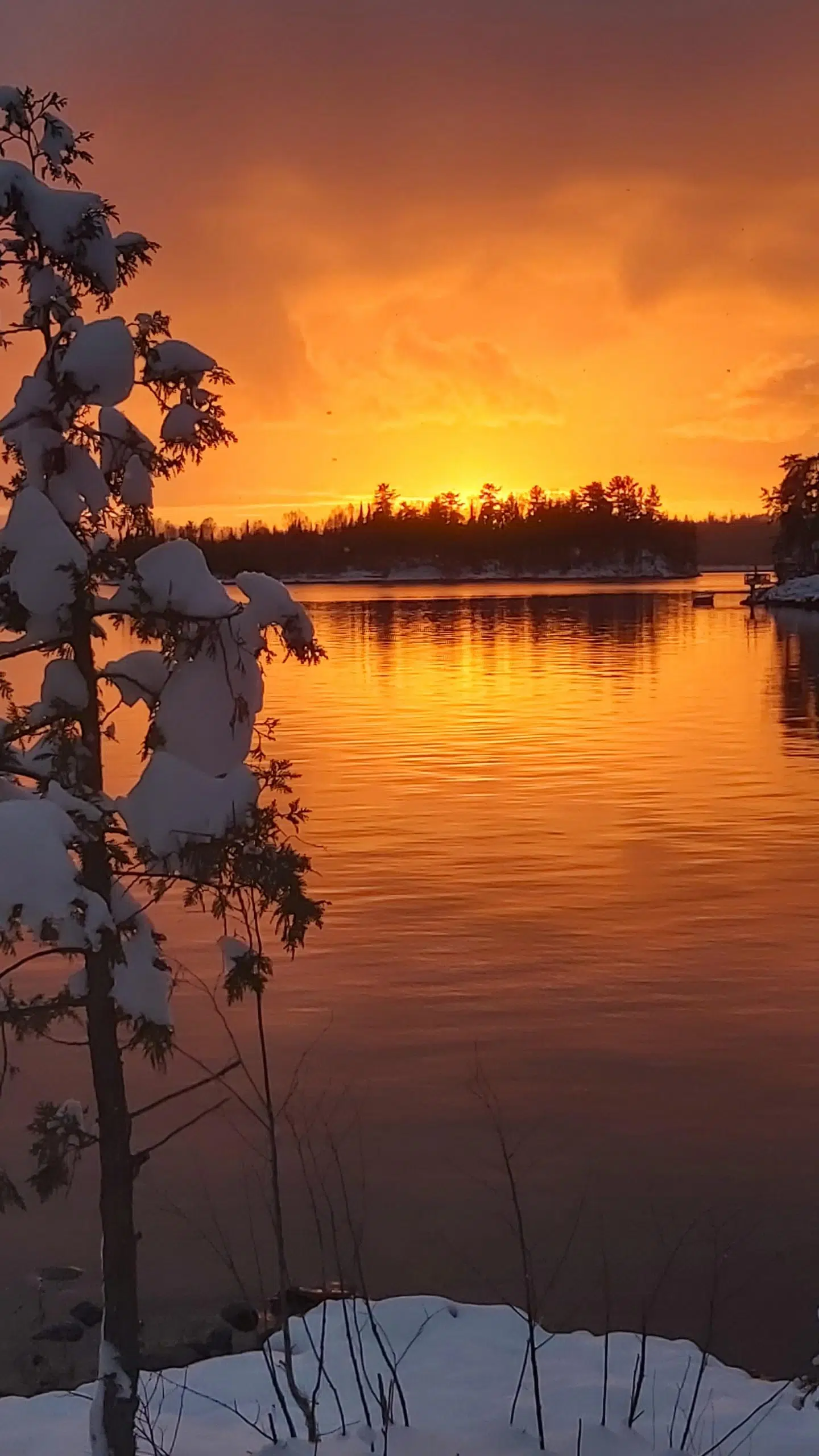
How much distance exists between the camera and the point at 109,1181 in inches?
170

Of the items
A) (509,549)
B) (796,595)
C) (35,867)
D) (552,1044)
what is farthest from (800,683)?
(509,549)

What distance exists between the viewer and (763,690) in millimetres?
36031

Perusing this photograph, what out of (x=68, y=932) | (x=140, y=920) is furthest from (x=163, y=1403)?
(x=68, y=932)

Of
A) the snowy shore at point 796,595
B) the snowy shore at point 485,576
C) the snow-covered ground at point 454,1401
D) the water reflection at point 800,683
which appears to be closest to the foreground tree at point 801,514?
the snowy shore at point 796,595

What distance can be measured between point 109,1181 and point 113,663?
1.81 m

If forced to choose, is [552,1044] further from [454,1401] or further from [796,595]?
[796,595]

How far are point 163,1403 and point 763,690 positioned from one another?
108 ft

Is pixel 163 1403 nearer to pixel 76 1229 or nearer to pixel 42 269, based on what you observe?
pixel 76 1229

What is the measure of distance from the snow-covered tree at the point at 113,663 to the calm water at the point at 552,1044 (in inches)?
127

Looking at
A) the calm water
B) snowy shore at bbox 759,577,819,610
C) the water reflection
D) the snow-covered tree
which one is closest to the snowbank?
snowy shore at bbox 759,577,819,610

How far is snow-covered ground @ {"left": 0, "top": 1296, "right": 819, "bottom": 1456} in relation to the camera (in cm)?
490

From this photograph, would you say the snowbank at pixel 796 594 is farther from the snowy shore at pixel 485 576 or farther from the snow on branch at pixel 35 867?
the snowy shore at pixel 485 576

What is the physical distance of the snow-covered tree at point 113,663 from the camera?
397 centimetres

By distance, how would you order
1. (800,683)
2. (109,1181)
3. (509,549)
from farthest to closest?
(509,549), (800,683), (109,1181)
